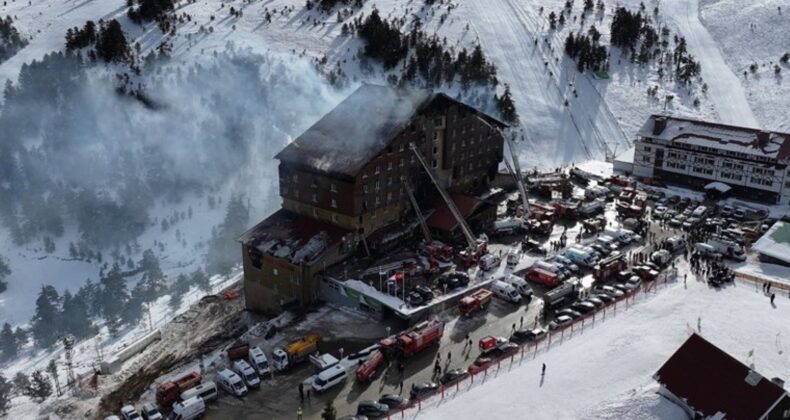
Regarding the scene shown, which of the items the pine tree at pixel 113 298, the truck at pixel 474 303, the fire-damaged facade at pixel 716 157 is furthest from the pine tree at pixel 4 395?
the fire-damaged facade at pixel 716 157

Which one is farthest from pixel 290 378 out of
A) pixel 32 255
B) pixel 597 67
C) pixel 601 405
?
pixel 597 67

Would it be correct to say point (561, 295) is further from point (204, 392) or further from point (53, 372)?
point (53, 372)

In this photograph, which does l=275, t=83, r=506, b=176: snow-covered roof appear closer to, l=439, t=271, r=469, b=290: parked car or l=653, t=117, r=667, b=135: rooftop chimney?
l=439, t=271, r=469, b=290: parked car

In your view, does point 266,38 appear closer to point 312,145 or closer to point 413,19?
point 413,19

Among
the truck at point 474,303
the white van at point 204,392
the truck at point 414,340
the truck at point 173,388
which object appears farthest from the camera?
the truck at point 474,303

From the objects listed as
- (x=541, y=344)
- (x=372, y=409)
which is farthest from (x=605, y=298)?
(x=372, y=409)

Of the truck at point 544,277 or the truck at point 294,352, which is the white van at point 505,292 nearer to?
the truck at point 544,277

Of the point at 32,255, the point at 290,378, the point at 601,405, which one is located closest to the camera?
the point at 601,405
